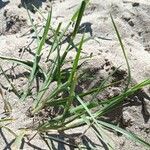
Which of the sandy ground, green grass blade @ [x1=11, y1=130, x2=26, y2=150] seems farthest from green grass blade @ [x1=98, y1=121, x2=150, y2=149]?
green grass blade @ [x1=11, y1=130, x2=26, y2=150]

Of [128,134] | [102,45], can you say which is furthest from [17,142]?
[102,45]

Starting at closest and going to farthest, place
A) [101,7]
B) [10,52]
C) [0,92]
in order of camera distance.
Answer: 1. [0,92]
2. [10,52]
3. [101,7]

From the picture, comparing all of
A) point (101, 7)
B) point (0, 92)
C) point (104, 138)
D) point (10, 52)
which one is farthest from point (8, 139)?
point (101, 7)

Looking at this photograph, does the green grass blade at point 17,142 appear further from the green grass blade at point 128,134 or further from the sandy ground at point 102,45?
the green grass blade at point 128,134

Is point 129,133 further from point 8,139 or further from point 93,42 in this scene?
point 93,42

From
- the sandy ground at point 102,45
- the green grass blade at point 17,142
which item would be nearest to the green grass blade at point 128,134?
the sandy ground at point 102,45

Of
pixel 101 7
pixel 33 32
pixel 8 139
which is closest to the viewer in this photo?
pixel 8 139

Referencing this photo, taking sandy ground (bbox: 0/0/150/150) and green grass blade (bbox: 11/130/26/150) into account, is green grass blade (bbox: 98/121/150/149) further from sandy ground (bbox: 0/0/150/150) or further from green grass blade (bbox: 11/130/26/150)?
green grass blade (bbox: 11/130/26/150)

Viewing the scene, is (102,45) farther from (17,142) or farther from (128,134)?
(17,142)
